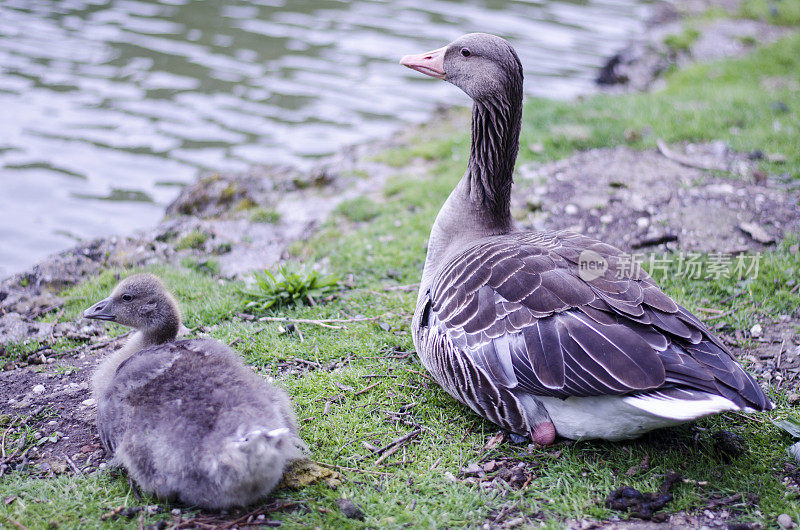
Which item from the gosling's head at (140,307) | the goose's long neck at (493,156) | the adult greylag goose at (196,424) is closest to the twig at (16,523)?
the adult greylag goose at (196,424)

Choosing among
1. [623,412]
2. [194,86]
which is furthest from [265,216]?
[623,412]

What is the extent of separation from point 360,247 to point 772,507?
4499 millimetres

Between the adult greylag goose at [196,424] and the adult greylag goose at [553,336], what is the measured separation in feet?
3.96

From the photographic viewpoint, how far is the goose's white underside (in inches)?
134

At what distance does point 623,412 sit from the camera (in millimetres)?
3748

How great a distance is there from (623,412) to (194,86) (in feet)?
34.5

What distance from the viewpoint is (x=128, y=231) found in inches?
338

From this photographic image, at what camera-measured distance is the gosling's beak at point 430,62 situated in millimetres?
5125

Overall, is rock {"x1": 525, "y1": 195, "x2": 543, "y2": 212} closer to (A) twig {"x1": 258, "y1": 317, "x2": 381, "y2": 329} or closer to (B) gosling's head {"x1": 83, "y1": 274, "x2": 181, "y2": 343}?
(A) twig {"x1": 258, "y1": 317, "x2": 381, "y2": 329}

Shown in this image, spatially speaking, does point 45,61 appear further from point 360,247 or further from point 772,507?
point 772,507

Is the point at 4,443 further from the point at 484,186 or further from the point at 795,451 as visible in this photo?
the point at 795,451

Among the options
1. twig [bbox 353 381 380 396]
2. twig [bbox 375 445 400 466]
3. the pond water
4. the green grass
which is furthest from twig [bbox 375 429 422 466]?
the pond water

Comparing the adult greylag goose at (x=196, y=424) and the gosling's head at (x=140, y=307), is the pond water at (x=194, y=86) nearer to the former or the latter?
the gosling's head at (x=140, y=307)

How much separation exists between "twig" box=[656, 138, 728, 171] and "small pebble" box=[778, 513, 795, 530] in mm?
5511
